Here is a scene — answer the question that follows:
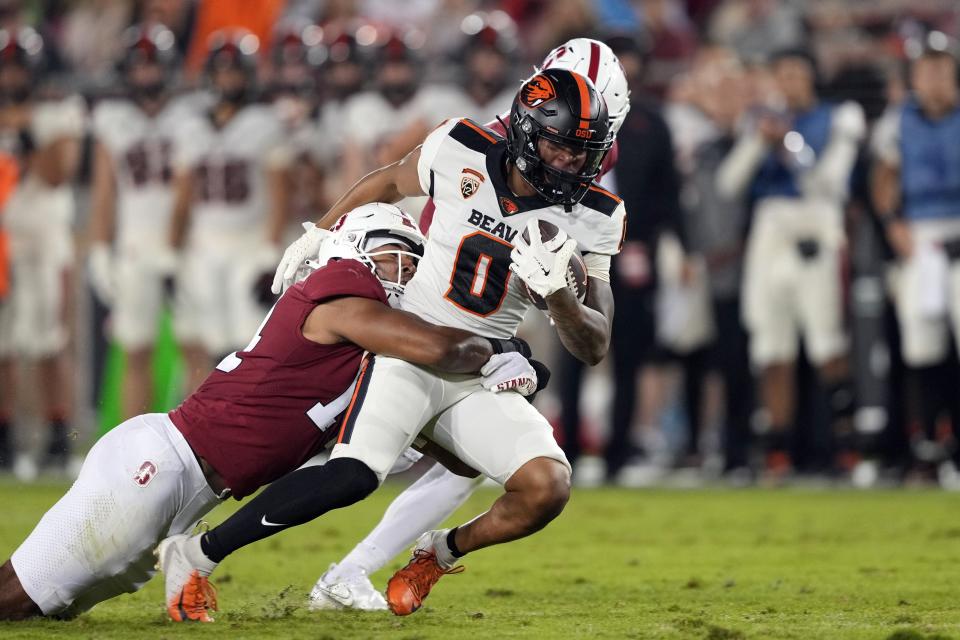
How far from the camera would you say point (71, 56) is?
43.6ft

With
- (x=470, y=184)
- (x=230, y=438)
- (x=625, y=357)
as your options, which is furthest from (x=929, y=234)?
(x=230, y=438)

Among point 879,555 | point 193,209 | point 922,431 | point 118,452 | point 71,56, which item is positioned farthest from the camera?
point 71,56

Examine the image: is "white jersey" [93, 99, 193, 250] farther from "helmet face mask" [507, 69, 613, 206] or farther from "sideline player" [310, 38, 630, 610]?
→ "helmet face mask" [507, 69, 613, 206]

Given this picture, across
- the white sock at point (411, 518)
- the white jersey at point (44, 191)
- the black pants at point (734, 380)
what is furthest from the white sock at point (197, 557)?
the white jersey at point (44, 191)

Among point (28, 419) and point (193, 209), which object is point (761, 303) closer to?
point (193, 209)

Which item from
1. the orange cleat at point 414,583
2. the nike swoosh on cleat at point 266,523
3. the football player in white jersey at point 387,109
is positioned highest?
the football player in white jersey at point 387,109

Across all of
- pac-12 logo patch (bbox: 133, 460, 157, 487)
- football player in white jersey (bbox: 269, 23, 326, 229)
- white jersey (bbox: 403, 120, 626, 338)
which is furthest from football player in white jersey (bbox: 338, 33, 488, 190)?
pac-12 logo patch (bbox: 133, 460, 157, 487)

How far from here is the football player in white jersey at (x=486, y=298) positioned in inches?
190

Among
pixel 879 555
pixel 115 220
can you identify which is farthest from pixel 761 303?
pixel 115 220

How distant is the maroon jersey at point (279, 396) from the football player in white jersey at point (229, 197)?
5323 mm

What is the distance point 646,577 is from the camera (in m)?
6.26

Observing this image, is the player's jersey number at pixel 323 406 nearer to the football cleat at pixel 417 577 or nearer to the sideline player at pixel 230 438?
the sideline player at pixel 230 438

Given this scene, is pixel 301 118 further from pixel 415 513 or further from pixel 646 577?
pixel 415 513

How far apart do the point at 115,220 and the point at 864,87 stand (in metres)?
5.26
